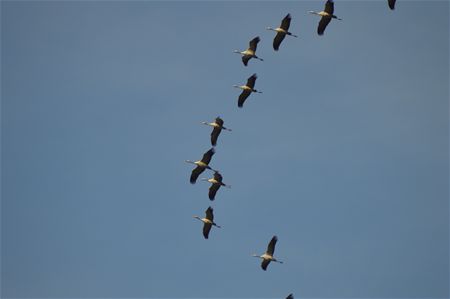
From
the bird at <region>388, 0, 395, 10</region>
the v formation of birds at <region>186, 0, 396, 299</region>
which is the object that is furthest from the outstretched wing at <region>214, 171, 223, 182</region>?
the bird at <region>388, 0, 395, 10</region>

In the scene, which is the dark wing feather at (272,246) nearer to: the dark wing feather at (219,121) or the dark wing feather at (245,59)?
the dark wing feather at (219,121)

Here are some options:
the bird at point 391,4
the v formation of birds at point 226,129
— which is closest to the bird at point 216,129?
the v formation of birds at point 226,129

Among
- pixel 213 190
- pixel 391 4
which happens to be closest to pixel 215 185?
pixel 213 190

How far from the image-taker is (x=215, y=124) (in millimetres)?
84750

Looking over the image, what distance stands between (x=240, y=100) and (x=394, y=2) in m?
13.9

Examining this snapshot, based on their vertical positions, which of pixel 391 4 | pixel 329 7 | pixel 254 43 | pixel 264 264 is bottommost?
pixel 264 264

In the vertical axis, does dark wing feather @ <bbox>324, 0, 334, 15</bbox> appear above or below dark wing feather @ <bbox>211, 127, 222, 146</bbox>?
above

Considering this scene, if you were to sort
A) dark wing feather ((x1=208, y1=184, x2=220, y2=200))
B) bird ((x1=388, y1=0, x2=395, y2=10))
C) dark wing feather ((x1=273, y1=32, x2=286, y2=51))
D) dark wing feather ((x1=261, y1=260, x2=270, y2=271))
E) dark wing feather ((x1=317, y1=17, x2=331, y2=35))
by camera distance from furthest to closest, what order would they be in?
1. dark wing feather ((x1=208, y1=184, x2=220, y2=200))
2. dark wing feather ((x1=261, y1=260, x2=270, y2=271))
3. dark wing feather ((x1=273, y1=32, x2=286, y2=51))
4. dark wing feather ((x1=317, y1=17, x2=331, y2=35))
5. bird ((x1=388, y1=0, x2=395, y2=10))

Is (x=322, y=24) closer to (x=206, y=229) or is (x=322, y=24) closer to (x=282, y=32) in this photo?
(x=282, y=32)

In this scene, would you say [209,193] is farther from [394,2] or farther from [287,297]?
[394,2]

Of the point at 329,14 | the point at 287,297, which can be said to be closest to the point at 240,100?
the point at 329,14

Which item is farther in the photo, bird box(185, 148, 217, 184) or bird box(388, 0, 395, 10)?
bird box(185, 148, 217, 184)

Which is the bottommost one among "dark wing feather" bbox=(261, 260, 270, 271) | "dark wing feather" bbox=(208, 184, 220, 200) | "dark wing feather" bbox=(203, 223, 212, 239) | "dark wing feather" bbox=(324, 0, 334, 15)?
"dark wing feather" bbox=(261, 260, 270, 271)

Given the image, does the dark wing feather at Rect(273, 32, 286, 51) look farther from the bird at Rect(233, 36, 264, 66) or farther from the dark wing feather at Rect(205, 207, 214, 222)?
the dark wing feather at Rect(205, 207, 214, 222)
